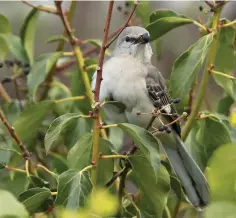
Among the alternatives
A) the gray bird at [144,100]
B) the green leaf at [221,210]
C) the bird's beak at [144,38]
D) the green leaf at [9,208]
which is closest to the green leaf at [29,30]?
the gray bird at [144,100]

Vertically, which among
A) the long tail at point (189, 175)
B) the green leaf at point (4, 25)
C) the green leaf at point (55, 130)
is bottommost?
the long tail at point (189, 175)

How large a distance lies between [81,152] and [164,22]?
1.68 ft

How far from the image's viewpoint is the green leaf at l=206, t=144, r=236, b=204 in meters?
0.75

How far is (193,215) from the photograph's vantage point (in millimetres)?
1964

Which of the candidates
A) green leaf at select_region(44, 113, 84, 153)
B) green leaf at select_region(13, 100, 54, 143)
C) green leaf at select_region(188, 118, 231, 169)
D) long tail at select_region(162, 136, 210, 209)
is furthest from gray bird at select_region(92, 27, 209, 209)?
green leaf at select_region(44, 113, 84, 153)

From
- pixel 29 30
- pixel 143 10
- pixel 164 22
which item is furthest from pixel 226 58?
pixel 29 30

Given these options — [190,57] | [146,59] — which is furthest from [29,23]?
[190,57]

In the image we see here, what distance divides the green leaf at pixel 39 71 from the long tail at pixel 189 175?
1.69ft

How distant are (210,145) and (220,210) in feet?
3.29

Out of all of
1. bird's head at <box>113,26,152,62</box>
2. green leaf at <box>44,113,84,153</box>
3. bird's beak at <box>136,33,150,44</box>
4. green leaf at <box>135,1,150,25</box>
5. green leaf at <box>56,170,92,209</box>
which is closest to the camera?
green leaf at <box>56,170,92,209</box>

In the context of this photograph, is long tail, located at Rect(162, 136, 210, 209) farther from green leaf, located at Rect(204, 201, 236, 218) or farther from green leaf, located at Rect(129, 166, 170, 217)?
green leaf, located at Rect(204, 201, 236, 218)

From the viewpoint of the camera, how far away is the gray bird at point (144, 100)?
6.23 feet

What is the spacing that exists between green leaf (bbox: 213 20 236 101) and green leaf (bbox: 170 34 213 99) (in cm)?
15

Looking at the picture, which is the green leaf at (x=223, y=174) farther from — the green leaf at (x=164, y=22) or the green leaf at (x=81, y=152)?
the green leaf at (x=164, y=22)
